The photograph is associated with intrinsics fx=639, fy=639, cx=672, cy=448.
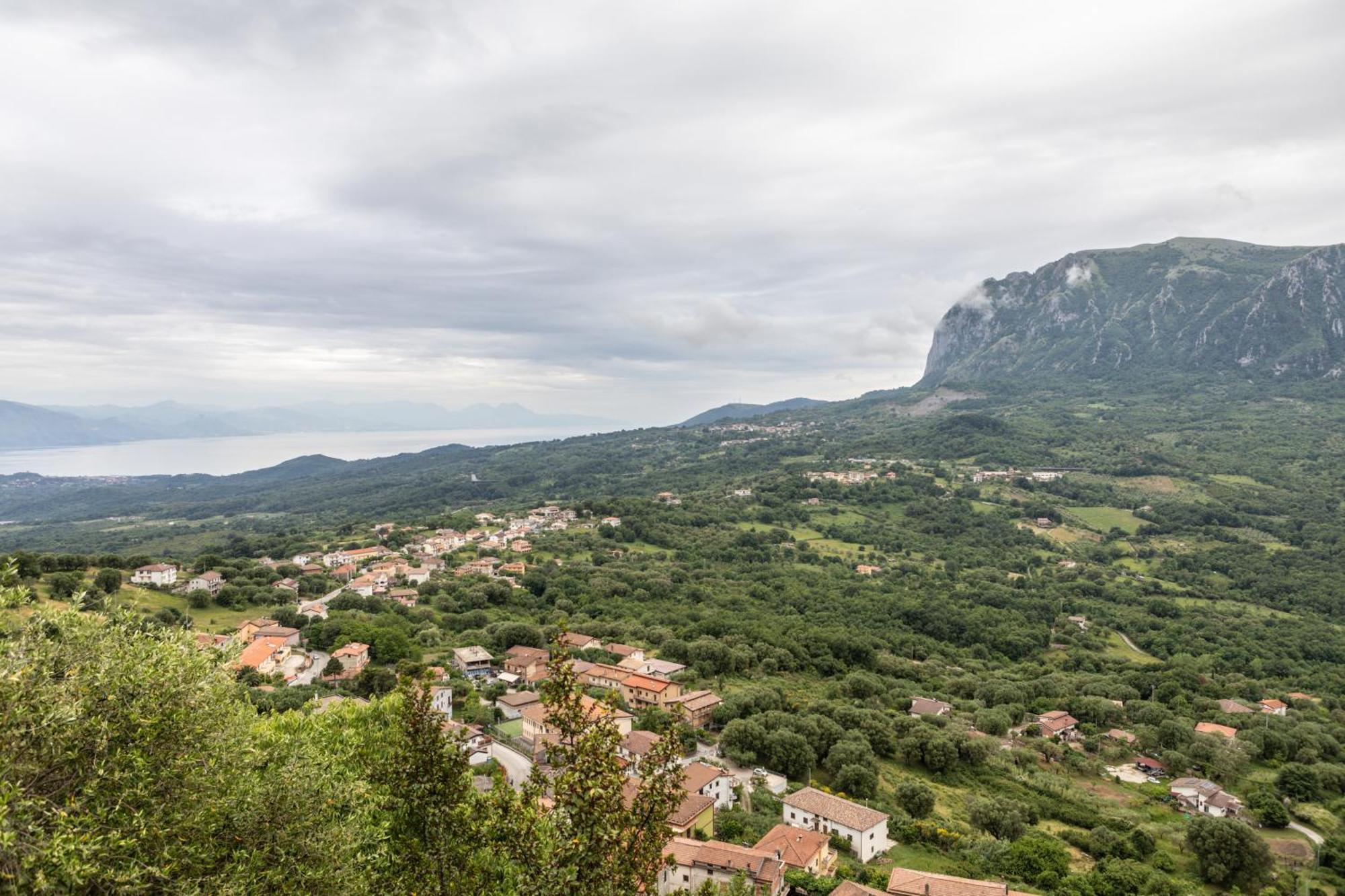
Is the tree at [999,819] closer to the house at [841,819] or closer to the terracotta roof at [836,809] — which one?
the house at [841,819]

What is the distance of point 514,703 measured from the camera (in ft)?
120

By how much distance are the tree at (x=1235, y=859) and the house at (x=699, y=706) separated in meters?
22.8

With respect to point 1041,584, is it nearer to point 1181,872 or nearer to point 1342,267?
point 1181,872

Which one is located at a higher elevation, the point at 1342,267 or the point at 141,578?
the point at 1342,267

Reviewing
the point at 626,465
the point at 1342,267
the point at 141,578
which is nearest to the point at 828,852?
the point at 141,578

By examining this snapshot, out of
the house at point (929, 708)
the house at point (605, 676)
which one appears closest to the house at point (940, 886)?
the house at point (929, 708)

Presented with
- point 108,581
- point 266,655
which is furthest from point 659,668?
point 108,581

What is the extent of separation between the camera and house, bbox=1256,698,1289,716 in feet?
144

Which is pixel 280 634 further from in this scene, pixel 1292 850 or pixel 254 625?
pixel 1292 850

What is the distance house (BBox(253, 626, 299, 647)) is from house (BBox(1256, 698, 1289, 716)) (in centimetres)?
6521

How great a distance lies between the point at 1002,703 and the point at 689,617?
2501cm

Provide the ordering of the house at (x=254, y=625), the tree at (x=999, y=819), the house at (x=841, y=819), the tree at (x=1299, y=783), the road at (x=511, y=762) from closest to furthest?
1. the house at (x=841, y=819)
2. the road at (x=511, y=762)
3. the tree at (x=999, y=819)
4. the tree at (x=1299, y=783)
5. the house at (x=254, y=625)

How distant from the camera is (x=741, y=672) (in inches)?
1848

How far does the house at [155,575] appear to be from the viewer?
161ft
